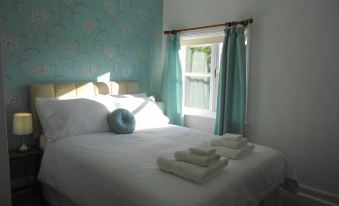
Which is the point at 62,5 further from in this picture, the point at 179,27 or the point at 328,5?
the point at 328,5

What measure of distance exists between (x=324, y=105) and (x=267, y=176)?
3.55 ft

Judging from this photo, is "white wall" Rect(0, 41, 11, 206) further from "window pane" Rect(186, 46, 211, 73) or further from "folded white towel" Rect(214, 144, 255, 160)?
"window pane" Rect(186, 46, 211, 73)

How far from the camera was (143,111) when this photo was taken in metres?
3.01

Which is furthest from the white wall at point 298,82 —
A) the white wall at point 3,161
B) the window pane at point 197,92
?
the white wall at point 3,161

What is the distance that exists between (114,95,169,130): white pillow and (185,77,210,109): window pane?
77 cm

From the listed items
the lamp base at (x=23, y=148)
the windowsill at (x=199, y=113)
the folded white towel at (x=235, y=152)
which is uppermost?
the windowsill at (x=199, y=113)

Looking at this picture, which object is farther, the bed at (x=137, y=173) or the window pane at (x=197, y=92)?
the window pane at (x=197, y=92)

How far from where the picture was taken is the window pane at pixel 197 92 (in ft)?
11.9

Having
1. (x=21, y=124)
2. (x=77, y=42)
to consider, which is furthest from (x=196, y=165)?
(x=77, y=42)

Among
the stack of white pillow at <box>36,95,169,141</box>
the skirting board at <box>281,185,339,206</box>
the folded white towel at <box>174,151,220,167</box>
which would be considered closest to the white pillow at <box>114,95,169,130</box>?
the stack of white pillow at <box>36,95,169,141</box>

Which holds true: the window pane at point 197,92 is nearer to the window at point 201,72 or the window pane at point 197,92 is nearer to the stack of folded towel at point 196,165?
the window at point 201,72

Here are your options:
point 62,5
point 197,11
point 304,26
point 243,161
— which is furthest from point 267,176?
point 62,5

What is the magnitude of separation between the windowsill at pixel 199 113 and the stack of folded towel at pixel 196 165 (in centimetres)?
172

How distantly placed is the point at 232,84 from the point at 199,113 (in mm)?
775
